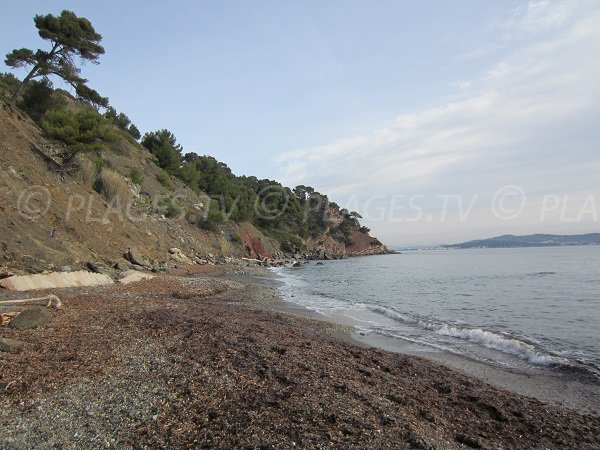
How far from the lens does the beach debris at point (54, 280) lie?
39.3 feet

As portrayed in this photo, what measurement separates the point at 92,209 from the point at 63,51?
12.6m

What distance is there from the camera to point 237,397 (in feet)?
17.7

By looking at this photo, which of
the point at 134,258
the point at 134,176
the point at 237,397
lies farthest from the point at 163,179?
the point at 237,397

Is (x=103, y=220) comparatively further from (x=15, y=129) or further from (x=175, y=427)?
(x=175, y=427)

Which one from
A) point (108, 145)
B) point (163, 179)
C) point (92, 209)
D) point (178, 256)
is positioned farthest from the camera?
point (163, 179)

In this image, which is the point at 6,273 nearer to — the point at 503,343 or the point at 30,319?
the point at 30,319

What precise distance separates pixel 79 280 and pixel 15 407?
1101 centimetres

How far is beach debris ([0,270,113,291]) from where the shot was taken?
12.0 metres

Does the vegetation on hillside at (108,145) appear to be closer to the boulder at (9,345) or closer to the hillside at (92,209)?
the hillside at (92,209)

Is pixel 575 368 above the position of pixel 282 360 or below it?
below

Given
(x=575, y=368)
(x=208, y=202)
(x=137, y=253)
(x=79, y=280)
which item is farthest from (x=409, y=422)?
(x=208, y=202)

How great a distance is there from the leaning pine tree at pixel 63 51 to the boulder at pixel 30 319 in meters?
24.6

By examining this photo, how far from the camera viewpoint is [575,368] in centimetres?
902

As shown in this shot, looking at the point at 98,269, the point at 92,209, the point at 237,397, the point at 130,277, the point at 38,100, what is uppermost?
the point at 38,100
